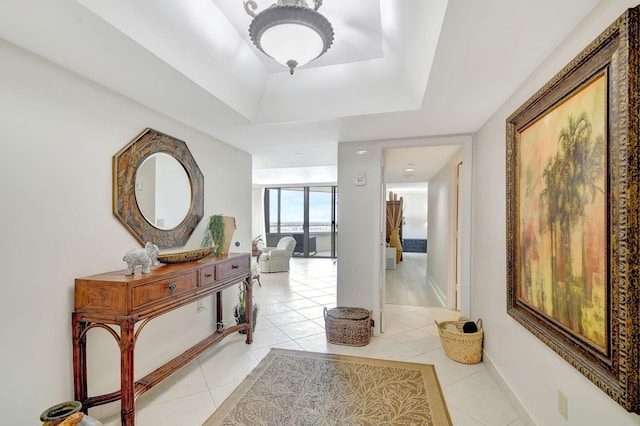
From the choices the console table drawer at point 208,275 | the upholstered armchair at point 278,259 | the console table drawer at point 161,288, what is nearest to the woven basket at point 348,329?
the console table drawer at point 208,275

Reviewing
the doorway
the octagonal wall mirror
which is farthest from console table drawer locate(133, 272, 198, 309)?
the doorway

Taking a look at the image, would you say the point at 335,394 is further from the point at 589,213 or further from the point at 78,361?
the point at 589,213

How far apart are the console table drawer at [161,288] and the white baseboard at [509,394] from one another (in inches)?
93.6

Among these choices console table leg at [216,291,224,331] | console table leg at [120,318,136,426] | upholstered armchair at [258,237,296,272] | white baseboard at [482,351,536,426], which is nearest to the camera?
console table leg at [120,318,136,426]

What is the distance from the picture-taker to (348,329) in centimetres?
290

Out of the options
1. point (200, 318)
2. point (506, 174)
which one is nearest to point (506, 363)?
point (506, 174)

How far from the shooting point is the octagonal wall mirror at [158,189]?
6.73ft

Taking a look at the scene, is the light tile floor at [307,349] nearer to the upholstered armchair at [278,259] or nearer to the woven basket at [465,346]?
the woven basket at [465,346]

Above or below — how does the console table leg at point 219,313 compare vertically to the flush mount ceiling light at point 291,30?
below

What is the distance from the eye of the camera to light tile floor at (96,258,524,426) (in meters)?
1.91

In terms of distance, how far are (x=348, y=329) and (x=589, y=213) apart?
2250mm

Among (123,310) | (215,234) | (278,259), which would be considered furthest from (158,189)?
(278,259)

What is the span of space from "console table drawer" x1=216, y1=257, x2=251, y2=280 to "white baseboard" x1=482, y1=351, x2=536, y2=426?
238cm

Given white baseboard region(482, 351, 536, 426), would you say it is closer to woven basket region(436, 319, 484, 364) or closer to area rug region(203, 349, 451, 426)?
woven basket region(436, 319, 484, 364)
